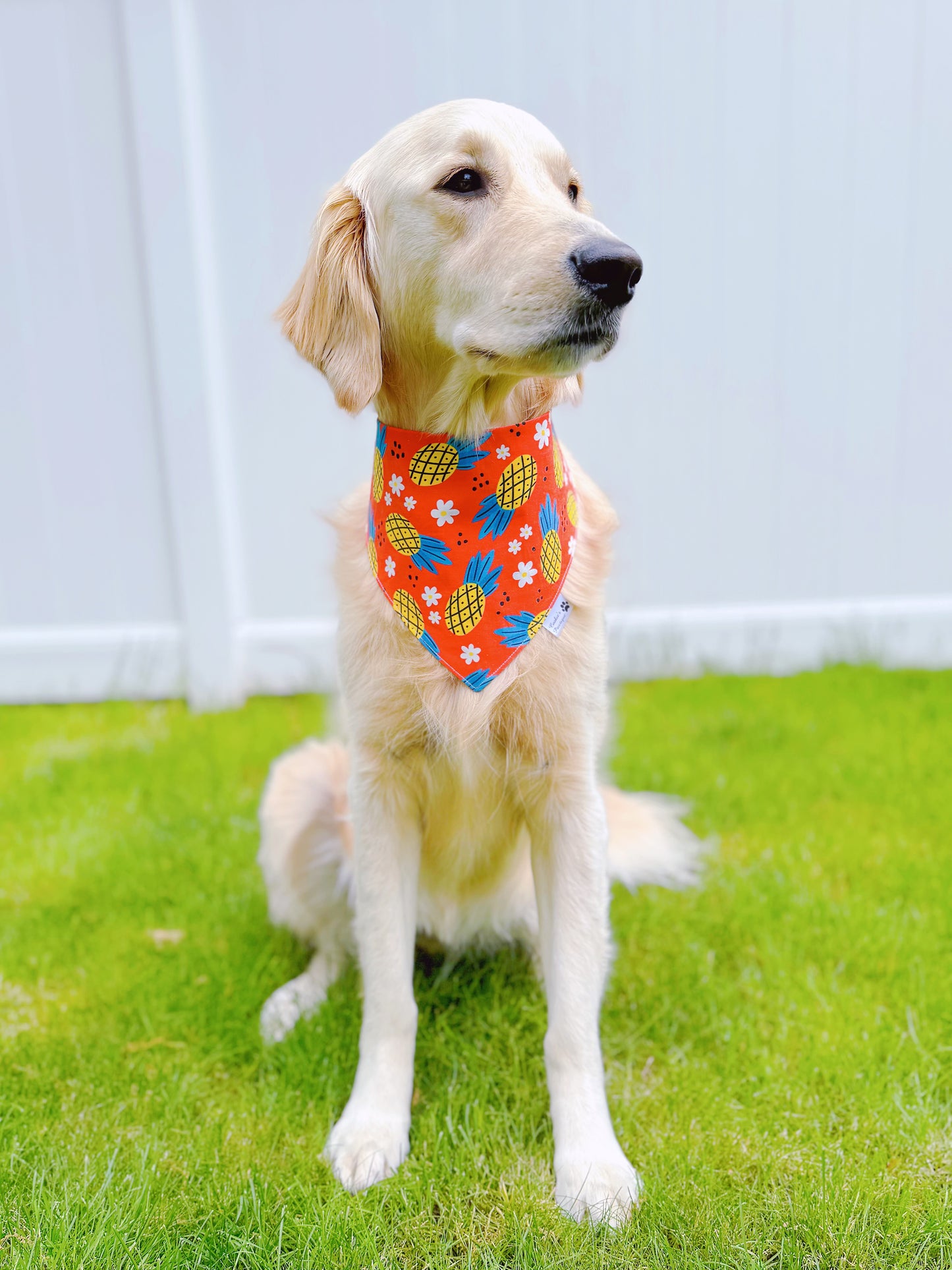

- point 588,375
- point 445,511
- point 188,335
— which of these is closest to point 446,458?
point 445,511

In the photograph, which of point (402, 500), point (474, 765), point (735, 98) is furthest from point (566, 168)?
point (735, 98)

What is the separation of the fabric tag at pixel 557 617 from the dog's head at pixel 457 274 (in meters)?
0.33

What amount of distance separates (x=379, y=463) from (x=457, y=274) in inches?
15.0

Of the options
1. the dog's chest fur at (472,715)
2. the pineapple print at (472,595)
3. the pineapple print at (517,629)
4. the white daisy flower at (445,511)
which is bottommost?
the dog's chest fur at (472,715)

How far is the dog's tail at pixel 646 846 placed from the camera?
230 cm

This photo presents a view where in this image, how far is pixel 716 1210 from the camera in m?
1.49

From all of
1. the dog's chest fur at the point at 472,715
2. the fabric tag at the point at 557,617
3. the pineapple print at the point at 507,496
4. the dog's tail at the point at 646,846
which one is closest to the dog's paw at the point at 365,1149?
the dog's chest fur at the point at 472,715

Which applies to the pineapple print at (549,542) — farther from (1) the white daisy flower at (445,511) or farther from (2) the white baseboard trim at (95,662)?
(2) the white baseboard trim at (95,662)

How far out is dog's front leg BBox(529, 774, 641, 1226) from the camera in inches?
62.6

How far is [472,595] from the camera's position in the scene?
1.65 metres

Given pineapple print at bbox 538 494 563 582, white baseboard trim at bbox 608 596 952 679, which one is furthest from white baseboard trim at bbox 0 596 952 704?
pineapple print at bbox 538 494 563 582

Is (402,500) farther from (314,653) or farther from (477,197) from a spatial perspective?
(314,653)

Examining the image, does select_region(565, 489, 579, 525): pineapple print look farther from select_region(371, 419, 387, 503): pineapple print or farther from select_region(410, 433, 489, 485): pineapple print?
select_region(371, 419, 387, 503): pineapple print

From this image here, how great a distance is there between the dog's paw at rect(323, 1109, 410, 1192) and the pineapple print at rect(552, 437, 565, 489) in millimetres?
1156
